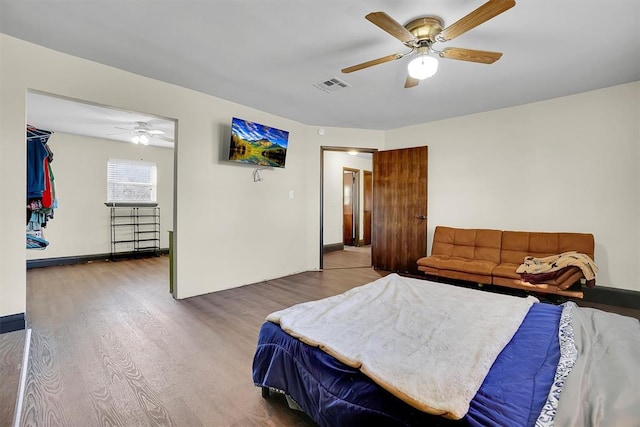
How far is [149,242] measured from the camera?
6539 mm

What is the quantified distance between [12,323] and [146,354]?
1339 millimetres

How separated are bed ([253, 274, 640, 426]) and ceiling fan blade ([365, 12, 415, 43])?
5.77 ft

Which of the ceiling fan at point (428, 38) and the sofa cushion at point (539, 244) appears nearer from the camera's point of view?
the ceiling fan at point (428, 38)

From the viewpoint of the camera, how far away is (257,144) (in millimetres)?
3943

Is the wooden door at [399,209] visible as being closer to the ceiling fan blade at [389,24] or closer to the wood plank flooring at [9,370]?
the ceiling fan blade at [389,24]

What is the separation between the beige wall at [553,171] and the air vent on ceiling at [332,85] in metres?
2.14

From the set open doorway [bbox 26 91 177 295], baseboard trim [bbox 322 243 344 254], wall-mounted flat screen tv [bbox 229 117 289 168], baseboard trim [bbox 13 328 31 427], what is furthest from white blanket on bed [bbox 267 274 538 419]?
baseboard trim [bbox 322 243 344 254]

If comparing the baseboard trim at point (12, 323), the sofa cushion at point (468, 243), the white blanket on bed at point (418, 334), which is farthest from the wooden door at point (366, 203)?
A: the baseboard trim at point (12, 323)

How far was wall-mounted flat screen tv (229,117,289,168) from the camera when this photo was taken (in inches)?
146

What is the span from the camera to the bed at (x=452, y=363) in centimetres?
92

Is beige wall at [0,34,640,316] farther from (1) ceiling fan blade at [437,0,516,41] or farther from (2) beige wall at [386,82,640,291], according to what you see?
(1) ceiling fan blade at [437,0,516,41]

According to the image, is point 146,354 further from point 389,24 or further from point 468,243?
point 468,243

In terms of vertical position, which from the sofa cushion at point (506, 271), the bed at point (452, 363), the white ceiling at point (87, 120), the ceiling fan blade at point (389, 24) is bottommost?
the sofa cushion at point (506, 271)

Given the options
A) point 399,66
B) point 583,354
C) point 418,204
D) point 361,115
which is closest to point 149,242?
point 361,115
